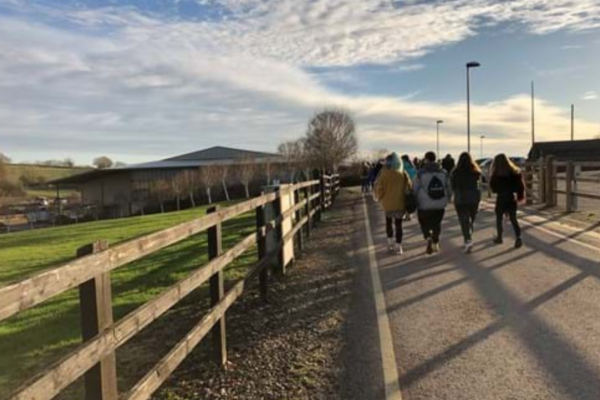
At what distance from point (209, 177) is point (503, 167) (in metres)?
65.0

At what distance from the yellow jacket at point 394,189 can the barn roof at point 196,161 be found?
67.6 metres

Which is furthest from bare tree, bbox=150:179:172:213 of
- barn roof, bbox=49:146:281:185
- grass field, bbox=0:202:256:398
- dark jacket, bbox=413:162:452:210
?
dark jacket, bbox=413:162:452:210

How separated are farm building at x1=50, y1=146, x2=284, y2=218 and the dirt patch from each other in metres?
63.4

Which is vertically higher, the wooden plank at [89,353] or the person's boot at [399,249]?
the wooden plank at [89,353]

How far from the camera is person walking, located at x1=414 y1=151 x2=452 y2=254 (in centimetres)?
1059

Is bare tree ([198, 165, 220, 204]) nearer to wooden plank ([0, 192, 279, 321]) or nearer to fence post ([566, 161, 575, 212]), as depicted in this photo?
fence post ([566, 161, 575, 212])

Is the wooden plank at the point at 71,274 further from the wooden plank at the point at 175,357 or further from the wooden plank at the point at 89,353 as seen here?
the wooden plank at the point at 175,357

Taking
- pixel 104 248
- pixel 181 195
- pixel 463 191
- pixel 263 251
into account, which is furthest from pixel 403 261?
pixel 181 195

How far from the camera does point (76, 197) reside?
379 feet

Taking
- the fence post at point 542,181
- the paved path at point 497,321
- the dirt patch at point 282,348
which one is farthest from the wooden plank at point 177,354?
the fence post at point 542,181

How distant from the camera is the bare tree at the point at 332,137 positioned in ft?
263

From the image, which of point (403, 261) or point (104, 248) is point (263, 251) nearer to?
point (403, 261)

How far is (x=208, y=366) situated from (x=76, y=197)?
118125mm

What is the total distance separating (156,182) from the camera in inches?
3113
